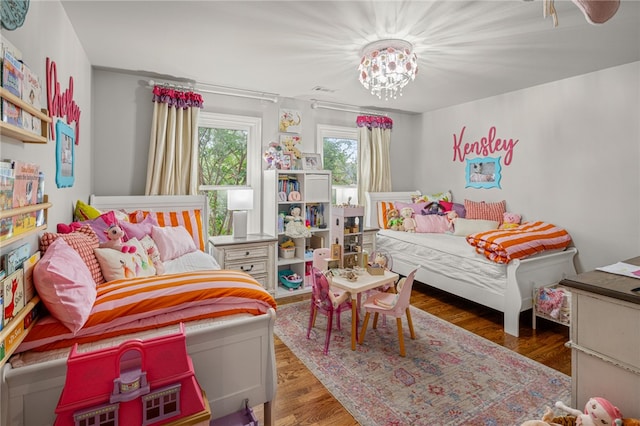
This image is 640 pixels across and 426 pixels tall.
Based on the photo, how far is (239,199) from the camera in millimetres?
3682

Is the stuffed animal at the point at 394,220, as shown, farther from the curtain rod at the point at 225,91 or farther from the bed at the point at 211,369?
the bed at the point at 211,369

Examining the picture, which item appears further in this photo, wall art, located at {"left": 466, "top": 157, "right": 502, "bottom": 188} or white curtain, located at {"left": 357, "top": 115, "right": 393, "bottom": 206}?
white curtain, located at {"left": 357, "top": 115, "right": 393, "bottom": 206}

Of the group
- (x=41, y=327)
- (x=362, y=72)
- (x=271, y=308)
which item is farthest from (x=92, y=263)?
(x=362, y=72)

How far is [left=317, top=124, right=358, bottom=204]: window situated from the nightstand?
1467 millimetres

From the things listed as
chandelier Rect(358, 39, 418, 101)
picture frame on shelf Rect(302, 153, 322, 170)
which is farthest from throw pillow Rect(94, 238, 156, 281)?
picture frame on shelf Rect(302, 153, 322, 170)

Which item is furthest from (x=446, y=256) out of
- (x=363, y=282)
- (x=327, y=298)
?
(x=327, y=298)

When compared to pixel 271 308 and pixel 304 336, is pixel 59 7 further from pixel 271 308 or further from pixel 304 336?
pixel 304 336

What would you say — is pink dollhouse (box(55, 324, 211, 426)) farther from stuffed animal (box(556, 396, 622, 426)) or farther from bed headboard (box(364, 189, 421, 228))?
bed headboard (box(364, 189, 421, 228))

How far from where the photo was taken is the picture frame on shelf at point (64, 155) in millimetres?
1929

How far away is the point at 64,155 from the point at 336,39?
79.6 inches

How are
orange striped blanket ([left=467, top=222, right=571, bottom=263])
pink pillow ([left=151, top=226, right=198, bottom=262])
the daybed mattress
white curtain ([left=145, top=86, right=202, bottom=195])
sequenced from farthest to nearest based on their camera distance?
white curtain ([left=145, top=86, right=202, bottom=195]) → the daybed mattress → orange striped blanket ([left=467, top=222, right=571, bottom=263]) → pink pillow ([left=151, top=226, right=198, bottom=262])

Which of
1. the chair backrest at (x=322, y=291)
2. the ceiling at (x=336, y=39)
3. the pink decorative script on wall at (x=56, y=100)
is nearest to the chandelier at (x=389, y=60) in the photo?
the ceiling at (x=336, y=39)

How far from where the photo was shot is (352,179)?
4906mm

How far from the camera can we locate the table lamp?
3.66 meters
